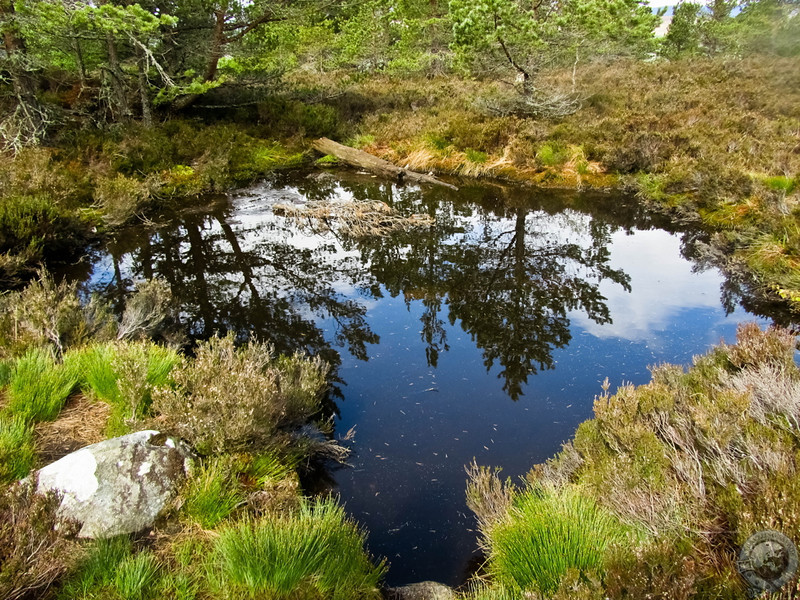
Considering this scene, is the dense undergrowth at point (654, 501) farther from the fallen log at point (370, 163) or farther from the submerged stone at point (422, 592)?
the fallen log at point (370, 163)

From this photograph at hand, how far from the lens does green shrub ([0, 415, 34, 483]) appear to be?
316 cm

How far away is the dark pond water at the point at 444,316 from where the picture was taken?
4139 millimetres

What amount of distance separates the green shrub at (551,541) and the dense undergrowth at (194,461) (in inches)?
32.4

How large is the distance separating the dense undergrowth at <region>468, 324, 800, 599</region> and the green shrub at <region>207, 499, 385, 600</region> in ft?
2.39

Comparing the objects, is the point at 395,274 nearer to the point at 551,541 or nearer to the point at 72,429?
the point at 72,429

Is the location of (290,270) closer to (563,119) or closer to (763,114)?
(563,119)

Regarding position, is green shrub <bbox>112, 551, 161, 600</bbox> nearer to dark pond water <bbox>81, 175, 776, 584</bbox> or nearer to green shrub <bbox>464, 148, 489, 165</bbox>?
dark pond water <bbox>81, 175, 776, 584</bbox>

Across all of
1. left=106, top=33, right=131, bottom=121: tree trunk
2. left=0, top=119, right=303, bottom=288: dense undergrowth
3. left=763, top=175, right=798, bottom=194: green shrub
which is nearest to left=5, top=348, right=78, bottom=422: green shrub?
left=0, top=119, right=303, bottom=288: dense undergrowth

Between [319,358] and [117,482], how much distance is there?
7.95ft

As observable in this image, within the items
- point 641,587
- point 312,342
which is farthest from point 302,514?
point 312,342

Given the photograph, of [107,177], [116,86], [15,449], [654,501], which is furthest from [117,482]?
[116,86]

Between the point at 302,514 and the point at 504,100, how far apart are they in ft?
53.3

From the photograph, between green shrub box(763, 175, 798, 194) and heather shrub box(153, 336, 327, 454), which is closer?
heather shrub box(153, 336, 327, 454)

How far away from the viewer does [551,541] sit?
8.50 ft
